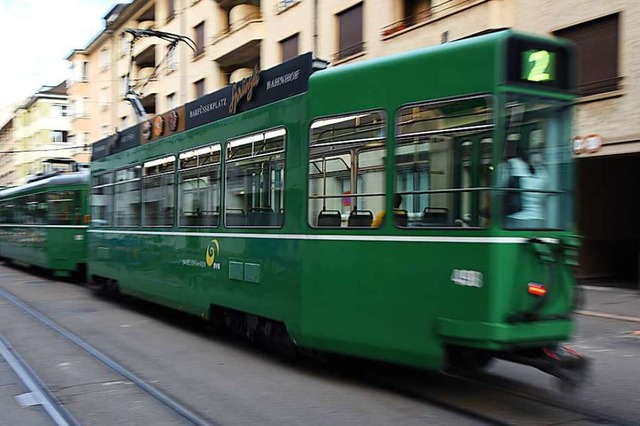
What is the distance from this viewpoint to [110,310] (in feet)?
39.1

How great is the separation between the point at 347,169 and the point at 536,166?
1686 mm

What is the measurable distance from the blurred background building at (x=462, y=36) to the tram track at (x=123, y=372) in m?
7.15

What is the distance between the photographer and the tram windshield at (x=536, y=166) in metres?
5.27

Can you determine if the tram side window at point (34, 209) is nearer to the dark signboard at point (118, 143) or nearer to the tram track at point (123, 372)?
the dark signboard at point (118, 143)

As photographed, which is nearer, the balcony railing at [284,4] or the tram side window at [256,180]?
the tram side window at [256,180]

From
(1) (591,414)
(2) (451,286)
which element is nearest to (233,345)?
(2) (451,286)

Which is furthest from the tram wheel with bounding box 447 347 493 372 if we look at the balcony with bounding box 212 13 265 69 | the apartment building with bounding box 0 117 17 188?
the apartment building with bounding box 0 117 17 188

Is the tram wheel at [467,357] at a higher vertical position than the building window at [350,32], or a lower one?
lower

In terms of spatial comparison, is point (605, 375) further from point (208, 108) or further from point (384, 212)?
point (208, 108)

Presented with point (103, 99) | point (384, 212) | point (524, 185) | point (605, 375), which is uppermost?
point (103, 99)

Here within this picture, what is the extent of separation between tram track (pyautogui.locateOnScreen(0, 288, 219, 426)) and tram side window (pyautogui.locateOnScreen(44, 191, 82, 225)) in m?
5.21

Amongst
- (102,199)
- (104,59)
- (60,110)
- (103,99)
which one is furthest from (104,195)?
(60,110)

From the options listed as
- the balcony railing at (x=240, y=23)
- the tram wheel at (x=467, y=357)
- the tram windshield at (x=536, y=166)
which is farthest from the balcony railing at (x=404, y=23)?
the tram wheel at (x=467, y=357)

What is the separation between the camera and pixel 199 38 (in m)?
30.1
